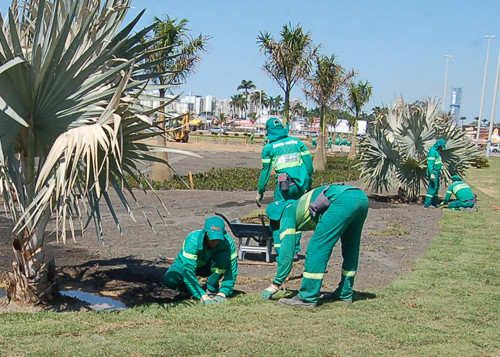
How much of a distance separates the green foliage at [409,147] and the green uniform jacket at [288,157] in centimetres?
837

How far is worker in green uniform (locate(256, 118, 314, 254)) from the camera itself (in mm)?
8836

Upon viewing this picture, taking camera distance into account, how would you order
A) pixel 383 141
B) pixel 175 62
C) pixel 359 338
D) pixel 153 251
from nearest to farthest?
pixel 359 338
pixel 153 251
pixel 383 141
pixel 175 62

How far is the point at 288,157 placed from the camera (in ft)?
29.2

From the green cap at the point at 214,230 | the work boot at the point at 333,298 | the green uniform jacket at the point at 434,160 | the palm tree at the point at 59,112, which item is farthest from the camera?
the green uniform jacket at the point at 434,160

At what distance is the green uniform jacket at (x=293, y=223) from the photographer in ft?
20.5

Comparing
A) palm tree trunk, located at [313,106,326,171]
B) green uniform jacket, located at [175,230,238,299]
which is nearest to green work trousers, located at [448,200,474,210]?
green uniform jacket, located at [175,230,238,299]

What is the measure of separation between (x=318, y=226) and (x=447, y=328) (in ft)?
5.13

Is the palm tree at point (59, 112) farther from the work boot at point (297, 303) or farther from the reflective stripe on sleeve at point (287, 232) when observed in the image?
the work boot at point (297, 303)

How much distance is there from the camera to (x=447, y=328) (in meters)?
5.80

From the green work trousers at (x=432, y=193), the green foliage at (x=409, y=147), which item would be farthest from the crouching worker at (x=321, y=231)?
the green foliage at (x=409, y=147)

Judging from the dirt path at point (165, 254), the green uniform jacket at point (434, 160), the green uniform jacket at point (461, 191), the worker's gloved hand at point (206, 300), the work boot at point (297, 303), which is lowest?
the dirt path at point (165, 254)

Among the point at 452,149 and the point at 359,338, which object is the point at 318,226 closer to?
the point at 359,338

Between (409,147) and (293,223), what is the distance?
11.4m

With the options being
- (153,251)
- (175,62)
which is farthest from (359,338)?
(175,62)
